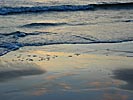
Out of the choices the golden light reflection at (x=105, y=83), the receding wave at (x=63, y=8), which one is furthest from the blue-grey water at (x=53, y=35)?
the golden light reflection at (x=105, y=83)

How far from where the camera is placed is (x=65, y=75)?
7047 mm

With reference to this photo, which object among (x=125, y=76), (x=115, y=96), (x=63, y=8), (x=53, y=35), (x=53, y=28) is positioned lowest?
(x=63, y=8)

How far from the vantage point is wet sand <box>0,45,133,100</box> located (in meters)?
5.91

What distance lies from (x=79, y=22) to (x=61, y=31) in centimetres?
283

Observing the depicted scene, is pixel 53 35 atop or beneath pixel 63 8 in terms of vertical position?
atop

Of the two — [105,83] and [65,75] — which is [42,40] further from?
[105,83]

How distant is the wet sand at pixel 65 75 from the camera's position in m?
5.91

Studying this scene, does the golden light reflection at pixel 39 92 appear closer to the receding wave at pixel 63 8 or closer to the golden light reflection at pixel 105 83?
the golden light reflection at pixel 105 83

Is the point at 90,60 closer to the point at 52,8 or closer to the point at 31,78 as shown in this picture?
the point at 31,78

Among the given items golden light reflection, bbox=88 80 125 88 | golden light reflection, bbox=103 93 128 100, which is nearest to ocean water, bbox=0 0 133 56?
golden light reflection, bbox=88 80 125 88

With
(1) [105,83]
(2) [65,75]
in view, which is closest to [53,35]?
(2) [65,75]

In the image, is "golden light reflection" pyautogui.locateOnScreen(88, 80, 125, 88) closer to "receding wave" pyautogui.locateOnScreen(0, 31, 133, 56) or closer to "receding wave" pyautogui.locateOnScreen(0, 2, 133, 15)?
"receding wave" pyautogui.locateOnScreen(0, 31, 133, 56)

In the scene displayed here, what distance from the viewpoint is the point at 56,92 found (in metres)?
5.99

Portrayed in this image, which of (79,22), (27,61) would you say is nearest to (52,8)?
(79,22)
